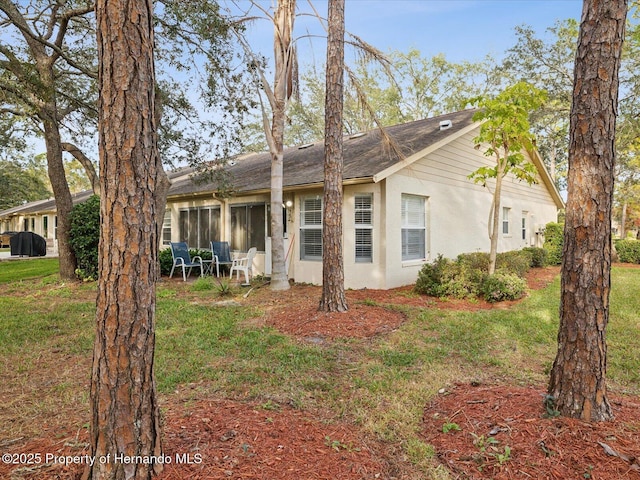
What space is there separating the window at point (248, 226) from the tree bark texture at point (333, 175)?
5189mm

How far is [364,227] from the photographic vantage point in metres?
8.88

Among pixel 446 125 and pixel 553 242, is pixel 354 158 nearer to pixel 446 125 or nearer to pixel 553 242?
pixel 446 125

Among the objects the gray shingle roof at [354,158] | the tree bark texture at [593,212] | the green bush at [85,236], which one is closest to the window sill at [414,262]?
the gray shingle roof at [354,158]

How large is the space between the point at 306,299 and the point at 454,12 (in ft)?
32.3

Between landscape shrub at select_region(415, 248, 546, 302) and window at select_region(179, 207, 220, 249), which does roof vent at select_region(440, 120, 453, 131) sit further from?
window at select_region(179, 207, 220, 249)

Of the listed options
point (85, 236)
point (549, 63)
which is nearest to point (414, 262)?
point (85, 236)

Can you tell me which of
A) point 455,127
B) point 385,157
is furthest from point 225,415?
point 455,127

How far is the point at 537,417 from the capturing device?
2.58 metres

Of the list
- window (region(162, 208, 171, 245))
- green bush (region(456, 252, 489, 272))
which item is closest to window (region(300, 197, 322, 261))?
green bush (region(456, 252, 489, 272))

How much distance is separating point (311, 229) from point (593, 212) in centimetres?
758

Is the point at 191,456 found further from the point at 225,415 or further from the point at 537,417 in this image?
the point at 537,417

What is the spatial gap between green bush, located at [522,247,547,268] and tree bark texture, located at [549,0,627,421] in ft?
37.8

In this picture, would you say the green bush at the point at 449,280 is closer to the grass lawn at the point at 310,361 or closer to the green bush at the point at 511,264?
the green bush at the point at 511,264

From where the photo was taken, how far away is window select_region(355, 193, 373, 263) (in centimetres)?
886
